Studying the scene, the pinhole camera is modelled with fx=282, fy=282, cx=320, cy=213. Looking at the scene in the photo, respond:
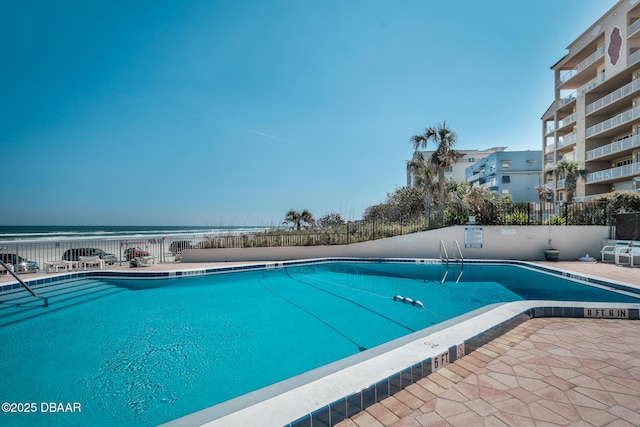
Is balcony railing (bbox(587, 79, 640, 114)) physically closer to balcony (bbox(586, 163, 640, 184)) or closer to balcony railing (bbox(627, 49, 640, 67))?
balcony railing (bbox(627, 49, 640, 67))

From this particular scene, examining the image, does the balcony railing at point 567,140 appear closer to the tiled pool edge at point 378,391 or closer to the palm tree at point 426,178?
the palm tree at point 426,178

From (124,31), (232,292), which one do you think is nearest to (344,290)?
(232,292)

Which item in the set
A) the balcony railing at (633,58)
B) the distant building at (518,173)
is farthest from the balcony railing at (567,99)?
the distant building at (518,173)

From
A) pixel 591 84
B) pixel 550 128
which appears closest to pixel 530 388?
pixel 591 84

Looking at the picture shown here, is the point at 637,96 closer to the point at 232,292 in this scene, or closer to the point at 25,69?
the point at 232,292

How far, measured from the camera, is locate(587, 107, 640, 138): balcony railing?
1739cm

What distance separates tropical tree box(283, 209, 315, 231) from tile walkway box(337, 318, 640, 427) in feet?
52.6

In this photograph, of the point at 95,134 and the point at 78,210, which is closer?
the point at 95,134

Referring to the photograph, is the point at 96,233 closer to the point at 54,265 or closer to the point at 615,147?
the point at 54,265

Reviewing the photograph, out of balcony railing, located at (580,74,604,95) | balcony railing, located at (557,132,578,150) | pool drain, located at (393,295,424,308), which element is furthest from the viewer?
balcony railing, located at (557,132,578,150)

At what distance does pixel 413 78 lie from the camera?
11109 millimetres

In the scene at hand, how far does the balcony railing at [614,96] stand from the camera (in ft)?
57.3

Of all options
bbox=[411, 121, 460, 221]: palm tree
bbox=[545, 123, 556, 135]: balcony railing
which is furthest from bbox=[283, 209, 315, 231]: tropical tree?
bbox=[545, 123, 556, 135]: balcony railing

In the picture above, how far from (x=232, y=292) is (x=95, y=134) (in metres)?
16.6
